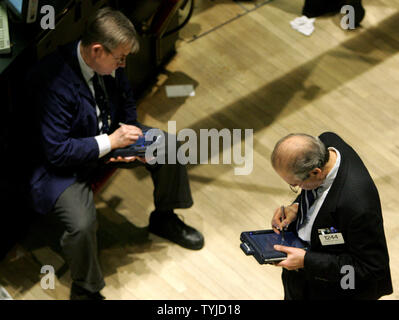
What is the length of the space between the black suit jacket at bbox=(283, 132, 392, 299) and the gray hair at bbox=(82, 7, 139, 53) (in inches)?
38.1

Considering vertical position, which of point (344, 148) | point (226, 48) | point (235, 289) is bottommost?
point (235, 289)

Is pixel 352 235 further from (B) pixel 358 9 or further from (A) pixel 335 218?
(B) pixel 358 9

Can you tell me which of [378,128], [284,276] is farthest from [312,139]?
[378,128]

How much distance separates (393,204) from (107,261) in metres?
1.67

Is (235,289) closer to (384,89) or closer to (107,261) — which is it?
(107,261)

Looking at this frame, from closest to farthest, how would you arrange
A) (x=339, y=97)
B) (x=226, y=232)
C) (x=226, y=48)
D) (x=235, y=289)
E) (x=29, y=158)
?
1. (x=29, y=158)
2. (x=235, y=289)
3. (x=226, y=232)
4. (x=339, y=97)
5. (x=226, y=48)

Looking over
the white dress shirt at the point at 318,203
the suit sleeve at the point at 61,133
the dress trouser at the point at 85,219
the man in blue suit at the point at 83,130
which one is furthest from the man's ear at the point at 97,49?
the white dress shirt at the point at 318,203

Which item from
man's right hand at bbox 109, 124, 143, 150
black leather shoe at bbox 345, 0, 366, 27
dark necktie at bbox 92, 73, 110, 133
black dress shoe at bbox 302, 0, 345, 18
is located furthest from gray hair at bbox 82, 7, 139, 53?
black leather shoe at bbox 345, 0, 366, 27

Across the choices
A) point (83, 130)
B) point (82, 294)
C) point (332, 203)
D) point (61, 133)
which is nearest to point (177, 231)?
point (82, 294)

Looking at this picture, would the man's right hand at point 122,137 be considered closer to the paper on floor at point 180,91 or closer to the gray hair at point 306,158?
the gray hair at point 306,158

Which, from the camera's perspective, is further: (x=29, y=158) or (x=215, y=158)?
(x=215, y=158)

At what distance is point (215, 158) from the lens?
144 inches

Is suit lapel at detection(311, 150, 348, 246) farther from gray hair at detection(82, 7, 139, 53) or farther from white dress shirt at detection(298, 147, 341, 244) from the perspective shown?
gray hair at detection(82, 7, 139, 53)

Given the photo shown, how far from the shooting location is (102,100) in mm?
2859
